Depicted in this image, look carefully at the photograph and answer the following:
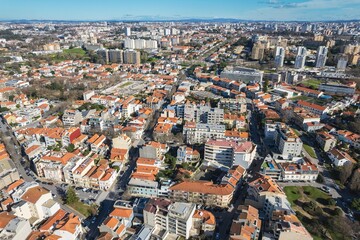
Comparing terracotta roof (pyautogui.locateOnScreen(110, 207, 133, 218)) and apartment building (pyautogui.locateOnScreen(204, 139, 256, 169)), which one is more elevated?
apartment building (pyautogui.locateOnScreen(204, 139, 256, 169))

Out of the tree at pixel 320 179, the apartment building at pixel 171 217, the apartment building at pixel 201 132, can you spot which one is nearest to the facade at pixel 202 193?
the apartment building at pixel 171 217

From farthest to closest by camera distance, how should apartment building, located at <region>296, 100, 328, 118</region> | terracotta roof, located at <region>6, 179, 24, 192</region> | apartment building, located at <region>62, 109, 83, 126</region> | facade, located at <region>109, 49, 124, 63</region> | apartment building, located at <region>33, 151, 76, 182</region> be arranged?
1. facade, located at <region>109, 49, 124, 63</region>
2. apartment building, located at <region>296, 100, 328, 118</region>
3. apartment building, located at <region>62, 109, 83, 126</region>
4. apartment building, located at <region>33, 151, 76, 182</region>
5. terracotta roof, located at <region>6, 179, 24, 192</region>

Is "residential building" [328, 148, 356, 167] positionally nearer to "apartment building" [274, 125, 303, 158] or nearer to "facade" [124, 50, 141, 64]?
"apartment building" [274, 125, 303, 158]

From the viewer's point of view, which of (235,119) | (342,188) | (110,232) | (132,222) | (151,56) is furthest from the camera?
(151,56)

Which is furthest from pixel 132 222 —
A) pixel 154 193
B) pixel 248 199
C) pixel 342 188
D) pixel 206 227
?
pixel 342 188

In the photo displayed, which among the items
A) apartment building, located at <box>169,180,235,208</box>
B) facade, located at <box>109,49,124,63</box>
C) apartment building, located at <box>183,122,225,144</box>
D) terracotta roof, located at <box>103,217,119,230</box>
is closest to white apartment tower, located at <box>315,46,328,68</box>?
apartment building, located at <box>183,122,225,144</box>

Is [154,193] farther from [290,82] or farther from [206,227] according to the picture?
[290,82]
